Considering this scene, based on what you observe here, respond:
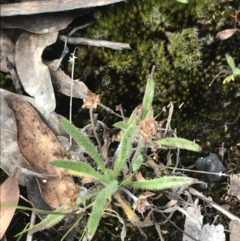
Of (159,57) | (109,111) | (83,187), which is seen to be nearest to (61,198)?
(83,187)

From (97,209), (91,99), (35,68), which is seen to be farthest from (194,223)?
(35,68)

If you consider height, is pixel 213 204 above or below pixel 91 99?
below

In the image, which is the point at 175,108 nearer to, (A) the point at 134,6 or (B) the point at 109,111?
(B) the point at 109,111

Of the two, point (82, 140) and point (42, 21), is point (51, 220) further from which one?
point (42, 21)

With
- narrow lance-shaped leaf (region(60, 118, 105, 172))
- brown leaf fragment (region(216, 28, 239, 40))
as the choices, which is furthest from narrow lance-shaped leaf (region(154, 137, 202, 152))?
brown leaf fragment (region(216, 28, 239, 40))

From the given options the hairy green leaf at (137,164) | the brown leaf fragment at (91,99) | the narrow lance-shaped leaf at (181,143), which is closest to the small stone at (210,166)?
the narrow lance-shaped leaf at (181,143)
